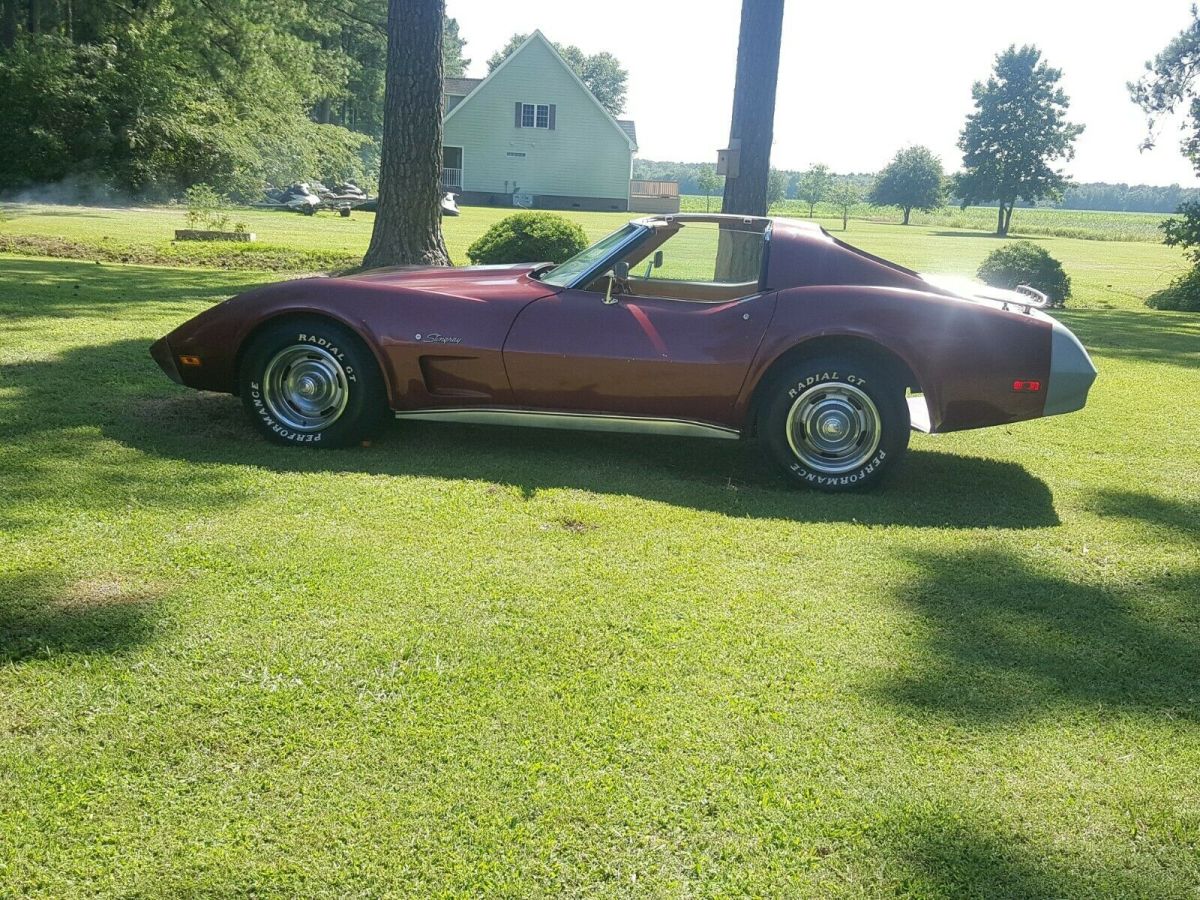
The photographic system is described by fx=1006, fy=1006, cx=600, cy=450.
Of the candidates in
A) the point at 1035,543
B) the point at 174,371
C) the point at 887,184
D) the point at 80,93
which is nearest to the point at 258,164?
the point at 80,93

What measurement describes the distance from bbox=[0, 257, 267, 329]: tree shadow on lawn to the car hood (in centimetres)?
467

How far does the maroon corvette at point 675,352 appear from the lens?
521cm

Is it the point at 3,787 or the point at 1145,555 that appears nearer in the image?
the point at 3,787

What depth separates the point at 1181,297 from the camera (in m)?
19.3

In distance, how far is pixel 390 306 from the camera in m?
5.39

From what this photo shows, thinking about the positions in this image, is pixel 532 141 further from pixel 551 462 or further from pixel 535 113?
pixel 551 462

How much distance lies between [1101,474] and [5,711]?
5.65 metres

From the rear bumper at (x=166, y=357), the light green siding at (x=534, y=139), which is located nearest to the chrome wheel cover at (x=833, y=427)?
the rear bumper at (x=166, y=357)

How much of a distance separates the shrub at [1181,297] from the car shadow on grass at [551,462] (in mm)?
15572

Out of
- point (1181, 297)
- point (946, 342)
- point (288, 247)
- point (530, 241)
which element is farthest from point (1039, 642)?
point (1181, 297)

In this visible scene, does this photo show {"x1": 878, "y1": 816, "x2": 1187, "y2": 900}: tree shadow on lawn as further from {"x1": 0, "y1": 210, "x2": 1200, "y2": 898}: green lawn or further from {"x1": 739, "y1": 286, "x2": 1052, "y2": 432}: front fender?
{"x1": 739, "y1": 286, "x2": 1052, "y2": 432}: front fender

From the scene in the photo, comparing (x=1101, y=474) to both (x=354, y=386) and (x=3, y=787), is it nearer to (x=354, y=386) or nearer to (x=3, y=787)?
(x=354, y=386)

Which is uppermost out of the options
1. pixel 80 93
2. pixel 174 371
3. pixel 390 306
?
pixel 80 93

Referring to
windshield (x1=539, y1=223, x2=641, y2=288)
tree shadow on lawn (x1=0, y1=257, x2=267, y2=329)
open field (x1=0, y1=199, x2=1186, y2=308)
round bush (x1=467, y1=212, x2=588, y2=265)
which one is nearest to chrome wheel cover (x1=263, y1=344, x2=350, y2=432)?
windshield (x1=539, y1=223, x2=641, y2=288)
